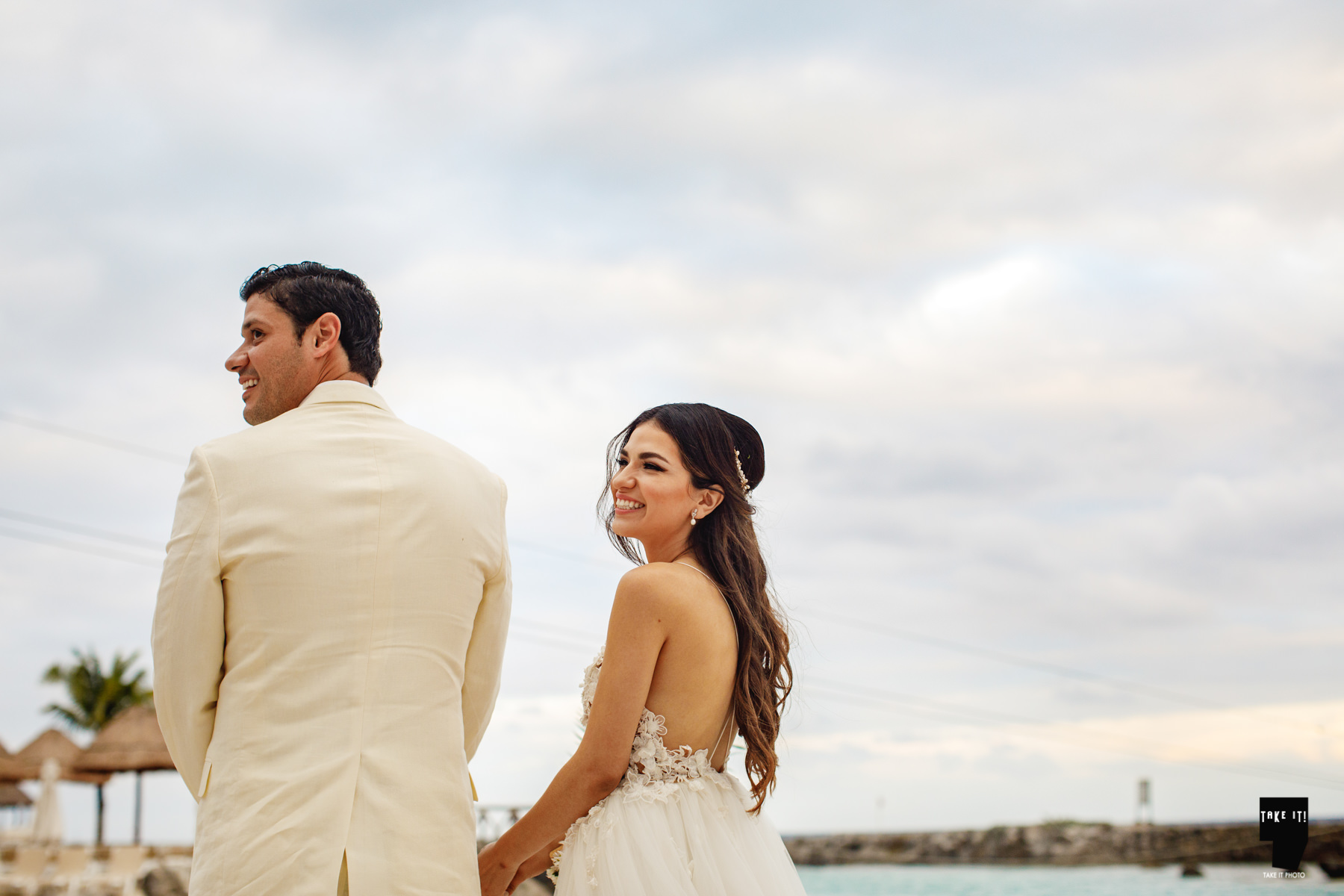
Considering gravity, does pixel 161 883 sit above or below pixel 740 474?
below

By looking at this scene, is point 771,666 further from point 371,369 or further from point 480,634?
point 371,369

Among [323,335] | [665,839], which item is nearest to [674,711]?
[665,839]

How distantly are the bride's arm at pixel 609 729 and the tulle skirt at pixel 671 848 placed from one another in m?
0.06

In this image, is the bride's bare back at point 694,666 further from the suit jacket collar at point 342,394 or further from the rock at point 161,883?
the rock at point 161,883

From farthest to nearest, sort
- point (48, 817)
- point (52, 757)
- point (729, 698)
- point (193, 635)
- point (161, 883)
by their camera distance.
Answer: point (48, 817) → point (52, 757) → point (161, 883) → point (729, 698) → point (193, 635)

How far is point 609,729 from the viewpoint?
8.23 ft

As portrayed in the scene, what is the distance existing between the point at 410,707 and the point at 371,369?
767mm

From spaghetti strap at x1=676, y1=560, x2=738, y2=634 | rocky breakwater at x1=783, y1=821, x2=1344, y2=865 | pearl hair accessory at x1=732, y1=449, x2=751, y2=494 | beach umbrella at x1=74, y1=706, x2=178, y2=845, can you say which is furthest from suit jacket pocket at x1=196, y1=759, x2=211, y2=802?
rocky breakwater at x1=783, y1=821, x2=1344, y2=865


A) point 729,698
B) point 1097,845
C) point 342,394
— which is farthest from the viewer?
point 1097,845

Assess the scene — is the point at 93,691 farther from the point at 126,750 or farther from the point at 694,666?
the point at 694,666

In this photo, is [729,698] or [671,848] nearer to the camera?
[671,848]

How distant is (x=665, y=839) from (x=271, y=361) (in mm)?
1348

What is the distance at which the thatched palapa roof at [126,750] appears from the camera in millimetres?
17188

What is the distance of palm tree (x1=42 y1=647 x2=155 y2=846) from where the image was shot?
3441 cm
